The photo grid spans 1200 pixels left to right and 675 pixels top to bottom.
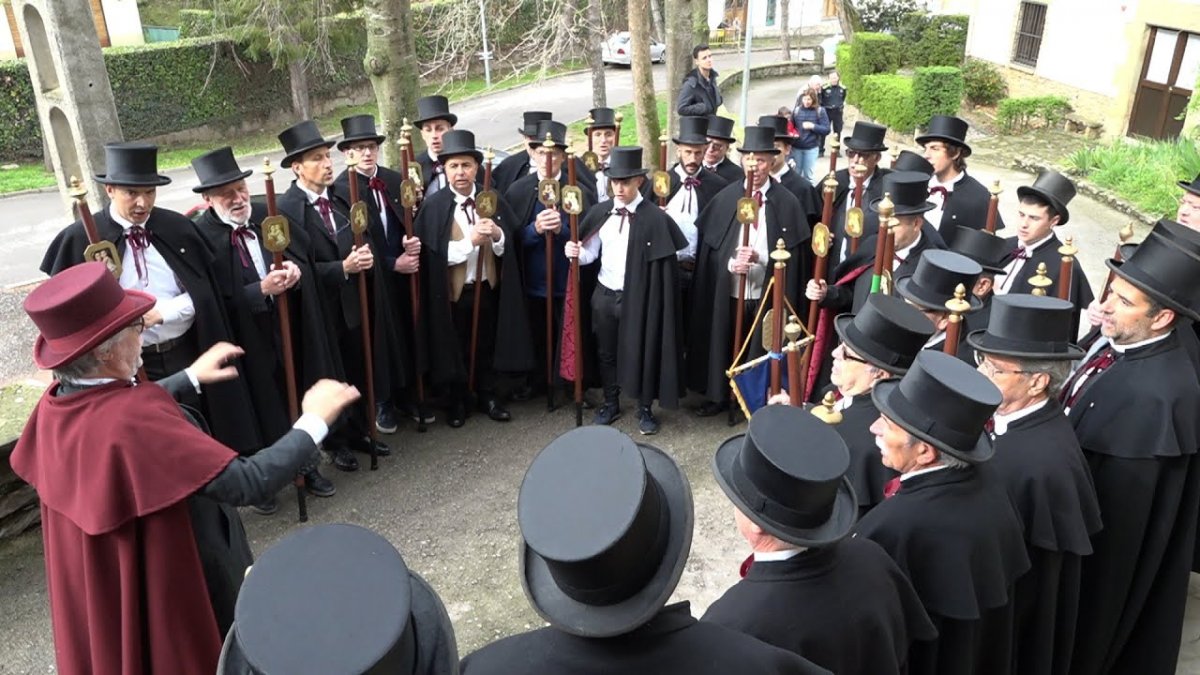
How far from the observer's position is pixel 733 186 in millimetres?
6668

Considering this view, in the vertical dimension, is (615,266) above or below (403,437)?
above

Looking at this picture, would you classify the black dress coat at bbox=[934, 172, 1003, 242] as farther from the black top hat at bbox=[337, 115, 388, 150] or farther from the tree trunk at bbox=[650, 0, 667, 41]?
the tree trunk at bbox=[650, 0, 667, 41]

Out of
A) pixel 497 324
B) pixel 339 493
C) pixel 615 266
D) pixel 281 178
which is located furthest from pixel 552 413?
pixel 281 178

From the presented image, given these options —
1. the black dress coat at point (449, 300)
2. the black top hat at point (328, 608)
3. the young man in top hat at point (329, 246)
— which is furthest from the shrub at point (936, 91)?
the black top hat at point (328, 608)

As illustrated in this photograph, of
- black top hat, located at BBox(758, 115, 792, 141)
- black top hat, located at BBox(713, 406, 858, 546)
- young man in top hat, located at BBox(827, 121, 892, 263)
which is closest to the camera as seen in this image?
black top hat, located at BBox(713, 406, 858, 546)

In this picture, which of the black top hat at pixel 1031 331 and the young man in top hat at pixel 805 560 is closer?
the young man in top hat at pixel 805 560

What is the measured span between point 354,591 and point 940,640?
2437 millimetres

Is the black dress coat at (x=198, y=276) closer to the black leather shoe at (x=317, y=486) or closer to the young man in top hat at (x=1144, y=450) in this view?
the black leather shoe at (x=317, y=486)

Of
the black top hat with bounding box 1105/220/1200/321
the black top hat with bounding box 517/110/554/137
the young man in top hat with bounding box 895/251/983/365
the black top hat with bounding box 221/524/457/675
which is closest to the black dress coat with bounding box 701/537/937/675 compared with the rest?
the black top hat with bounding box 221/524/457/675

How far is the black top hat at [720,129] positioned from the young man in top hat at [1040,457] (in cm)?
387

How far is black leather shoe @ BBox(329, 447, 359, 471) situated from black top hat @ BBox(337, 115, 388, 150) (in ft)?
7.32

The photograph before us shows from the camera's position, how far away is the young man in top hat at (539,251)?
6.95 metres

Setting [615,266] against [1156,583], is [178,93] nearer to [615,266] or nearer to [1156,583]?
[615,266]

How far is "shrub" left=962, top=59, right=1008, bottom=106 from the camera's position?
2172cm
